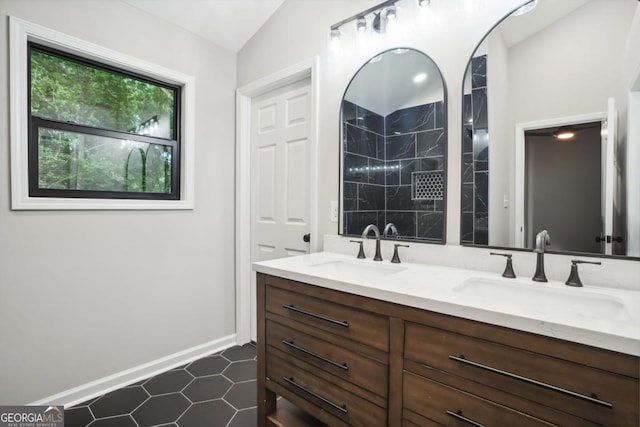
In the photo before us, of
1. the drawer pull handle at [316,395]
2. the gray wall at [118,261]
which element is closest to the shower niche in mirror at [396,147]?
the drawer pull handle at [316,395]

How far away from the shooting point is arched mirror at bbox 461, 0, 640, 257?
1.12 metres

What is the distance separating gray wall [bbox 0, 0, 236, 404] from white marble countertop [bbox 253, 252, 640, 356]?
1.12 meters

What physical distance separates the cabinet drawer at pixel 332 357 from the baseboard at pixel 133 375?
1.21m

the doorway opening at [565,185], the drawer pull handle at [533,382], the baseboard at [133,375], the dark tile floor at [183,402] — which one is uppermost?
the doorway opening at [565,185]

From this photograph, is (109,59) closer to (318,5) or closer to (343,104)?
(318,5)

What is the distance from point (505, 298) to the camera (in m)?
1.19

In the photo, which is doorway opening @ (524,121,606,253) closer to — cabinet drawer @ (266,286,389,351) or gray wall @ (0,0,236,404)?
cabinet drawer @ (266,286,389,351)

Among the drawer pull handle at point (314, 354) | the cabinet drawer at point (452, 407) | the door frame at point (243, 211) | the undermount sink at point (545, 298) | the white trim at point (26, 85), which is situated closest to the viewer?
the cabinet drawer at point (452, 407)

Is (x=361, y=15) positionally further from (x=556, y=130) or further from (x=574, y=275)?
(x=574, y=275)

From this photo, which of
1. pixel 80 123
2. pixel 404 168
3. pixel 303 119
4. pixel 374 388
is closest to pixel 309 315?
pixel 374 388

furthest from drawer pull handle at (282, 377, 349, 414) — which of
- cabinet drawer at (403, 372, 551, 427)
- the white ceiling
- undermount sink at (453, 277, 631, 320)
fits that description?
the white ceiling

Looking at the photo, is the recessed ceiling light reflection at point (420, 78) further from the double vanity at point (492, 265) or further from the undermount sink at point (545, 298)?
the undermount sink at point (545, 298)

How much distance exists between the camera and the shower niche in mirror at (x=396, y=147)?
1580 millimetres

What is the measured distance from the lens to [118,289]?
204cm
